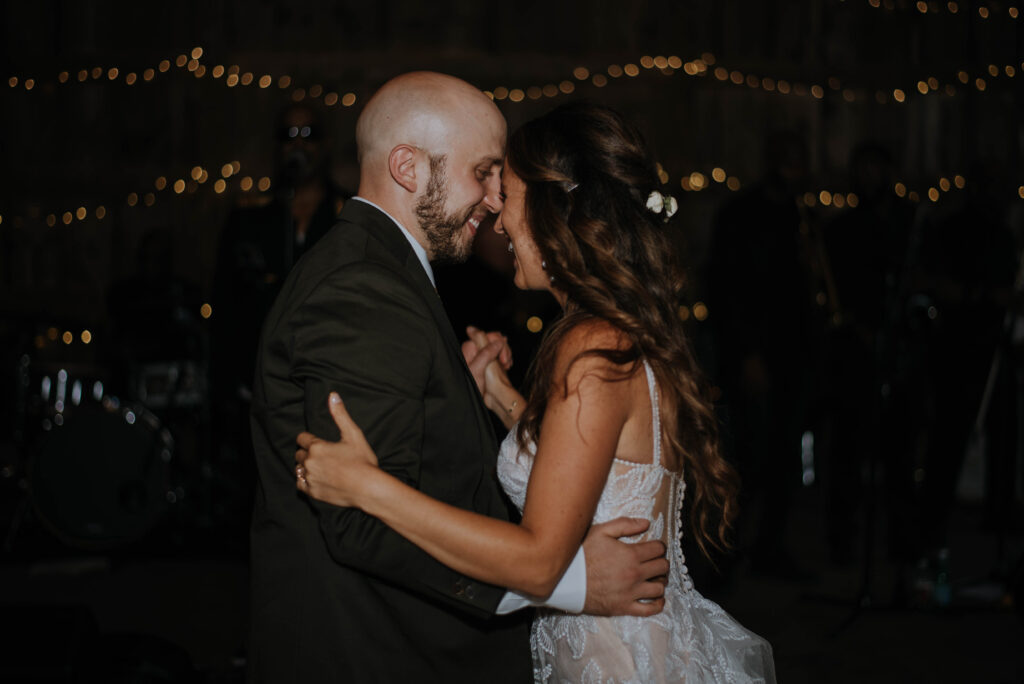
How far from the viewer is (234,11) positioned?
765cm

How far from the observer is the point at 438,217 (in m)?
2.07

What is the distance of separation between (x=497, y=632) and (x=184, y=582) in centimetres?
368

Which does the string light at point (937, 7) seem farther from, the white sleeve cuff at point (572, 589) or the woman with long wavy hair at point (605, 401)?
the white sleeve cuff at point (572, 589)

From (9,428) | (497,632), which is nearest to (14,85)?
Result: (9,428)

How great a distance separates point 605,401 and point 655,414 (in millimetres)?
185

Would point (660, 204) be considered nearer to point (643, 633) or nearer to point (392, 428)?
point (392, 428)

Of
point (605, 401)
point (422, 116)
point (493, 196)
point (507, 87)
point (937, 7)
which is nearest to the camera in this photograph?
point (605, 401)

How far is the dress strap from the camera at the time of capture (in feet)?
6.68

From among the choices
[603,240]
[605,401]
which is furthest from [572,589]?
[603,240]

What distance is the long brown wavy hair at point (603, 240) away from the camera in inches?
79.7

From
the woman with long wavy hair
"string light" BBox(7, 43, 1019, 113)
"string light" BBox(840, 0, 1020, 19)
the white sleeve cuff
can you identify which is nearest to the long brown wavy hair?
the woman with long wavy hair

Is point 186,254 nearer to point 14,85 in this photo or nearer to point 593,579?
point 14,85

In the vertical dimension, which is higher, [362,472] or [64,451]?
[362,472]

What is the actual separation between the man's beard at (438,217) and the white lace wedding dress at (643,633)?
0.40 metres
